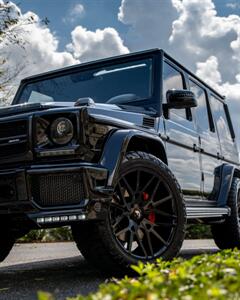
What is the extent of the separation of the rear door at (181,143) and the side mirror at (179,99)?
0.08 m

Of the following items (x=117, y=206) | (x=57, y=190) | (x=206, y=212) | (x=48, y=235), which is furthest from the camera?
(x=48, y=235)

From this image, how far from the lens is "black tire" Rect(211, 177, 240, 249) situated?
6.03 meters

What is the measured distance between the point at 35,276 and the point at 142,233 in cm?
110

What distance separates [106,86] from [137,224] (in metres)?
1.72

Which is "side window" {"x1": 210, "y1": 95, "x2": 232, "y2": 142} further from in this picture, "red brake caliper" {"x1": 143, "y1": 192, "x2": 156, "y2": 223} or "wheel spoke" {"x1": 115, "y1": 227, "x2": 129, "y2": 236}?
"wheel spoke" {"x1": 115, "y1": 227, "x2": 129, "y2": 236}

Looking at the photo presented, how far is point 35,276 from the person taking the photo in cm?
445

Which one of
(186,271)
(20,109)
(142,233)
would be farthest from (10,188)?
(186,271)

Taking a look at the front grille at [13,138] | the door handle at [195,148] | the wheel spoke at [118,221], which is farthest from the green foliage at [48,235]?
the wheel spoke at [118,221]

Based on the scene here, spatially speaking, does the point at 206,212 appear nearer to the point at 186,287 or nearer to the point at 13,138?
the point at 13,138

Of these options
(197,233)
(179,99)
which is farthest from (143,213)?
(197,233)

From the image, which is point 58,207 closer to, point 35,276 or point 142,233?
point 142,233

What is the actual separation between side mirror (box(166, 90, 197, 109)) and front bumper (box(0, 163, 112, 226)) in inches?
62.4

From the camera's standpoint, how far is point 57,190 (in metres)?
3.48

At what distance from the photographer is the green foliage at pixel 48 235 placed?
11102 mm
